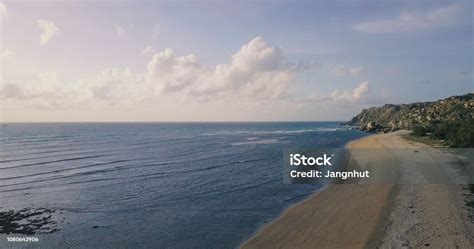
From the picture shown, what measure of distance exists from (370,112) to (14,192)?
185 metres

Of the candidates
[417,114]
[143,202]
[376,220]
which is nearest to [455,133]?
[376,220]

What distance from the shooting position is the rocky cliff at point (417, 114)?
85863 millimetres

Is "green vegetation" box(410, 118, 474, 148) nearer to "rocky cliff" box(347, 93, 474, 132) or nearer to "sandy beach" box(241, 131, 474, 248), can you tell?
"rocky cliff" box(347, 93, 474, 132)

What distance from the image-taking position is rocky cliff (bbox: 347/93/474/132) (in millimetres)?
85863

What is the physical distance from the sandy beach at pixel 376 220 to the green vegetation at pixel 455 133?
18.4m

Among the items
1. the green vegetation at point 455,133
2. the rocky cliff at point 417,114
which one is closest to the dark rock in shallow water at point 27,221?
the green vegetation at point 455,133

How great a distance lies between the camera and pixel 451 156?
43.3 metres

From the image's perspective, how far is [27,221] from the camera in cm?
2391

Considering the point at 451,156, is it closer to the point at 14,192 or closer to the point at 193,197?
the point at 193,197

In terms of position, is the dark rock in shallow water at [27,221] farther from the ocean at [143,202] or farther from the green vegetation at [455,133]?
the green vegetation at [455,133]

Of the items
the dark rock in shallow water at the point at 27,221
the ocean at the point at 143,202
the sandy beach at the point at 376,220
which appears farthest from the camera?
the dark rock in shallow water at the point at 27,221

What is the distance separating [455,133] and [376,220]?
141 ft

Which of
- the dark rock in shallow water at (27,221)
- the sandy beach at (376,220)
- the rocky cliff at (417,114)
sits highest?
the rocky cliff at (417,114)

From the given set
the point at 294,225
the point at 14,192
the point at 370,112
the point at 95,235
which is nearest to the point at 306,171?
the point at 294,225
